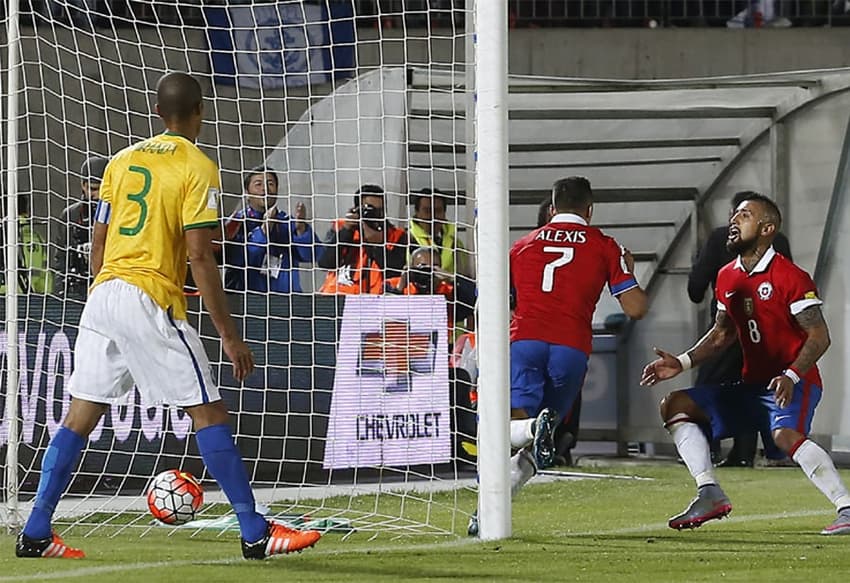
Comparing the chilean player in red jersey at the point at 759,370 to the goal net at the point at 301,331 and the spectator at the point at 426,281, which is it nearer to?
the goal net at the point at 301,331

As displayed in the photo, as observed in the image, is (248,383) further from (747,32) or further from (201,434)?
(747,32)

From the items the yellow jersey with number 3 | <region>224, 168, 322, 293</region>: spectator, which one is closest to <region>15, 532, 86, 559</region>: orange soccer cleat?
the yellow jersey with number 3


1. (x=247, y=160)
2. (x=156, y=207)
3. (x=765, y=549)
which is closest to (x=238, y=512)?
(x=156, y=207)

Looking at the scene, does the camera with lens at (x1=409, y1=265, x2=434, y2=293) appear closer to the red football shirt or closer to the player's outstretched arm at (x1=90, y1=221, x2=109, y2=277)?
the red football shirt

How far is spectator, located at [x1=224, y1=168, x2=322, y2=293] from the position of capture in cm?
1005

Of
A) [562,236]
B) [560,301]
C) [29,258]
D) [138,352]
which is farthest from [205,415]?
[29,258]

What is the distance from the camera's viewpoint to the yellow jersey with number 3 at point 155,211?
6.35m

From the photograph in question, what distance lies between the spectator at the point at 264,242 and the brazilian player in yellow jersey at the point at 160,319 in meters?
3.39

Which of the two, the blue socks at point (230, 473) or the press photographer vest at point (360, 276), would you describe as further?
the press photographer vest at point (360, 276)

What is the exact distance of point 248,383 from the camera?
1014cm

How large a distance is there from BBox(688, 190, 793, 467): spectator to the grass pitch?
2.98 metres

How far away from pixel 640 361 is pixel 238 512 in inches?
325

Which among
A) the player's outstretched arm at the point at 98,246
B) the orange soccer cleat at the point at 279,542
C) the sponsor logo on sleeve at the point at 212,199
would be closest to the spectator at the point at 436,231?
the player's outstretched arm at the point at 98,246

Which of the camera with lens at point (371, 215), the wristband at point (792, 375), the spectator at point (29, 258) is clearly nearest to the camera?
the wristband at point (792, 375)
